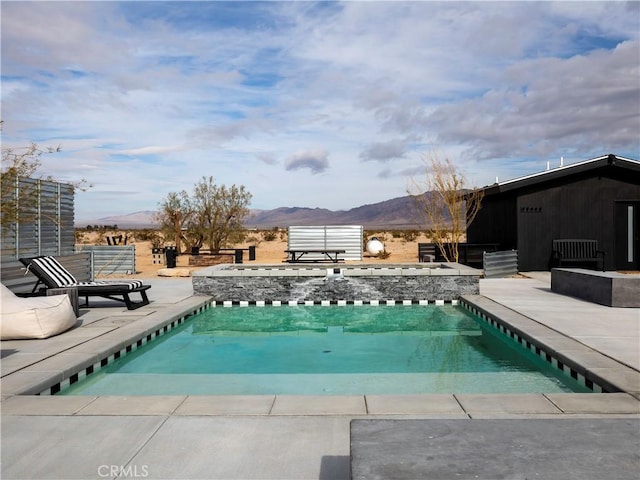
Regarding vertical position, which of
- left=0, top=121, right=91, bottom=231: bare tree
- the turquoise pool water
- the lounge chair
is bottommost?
the turquoise pool water

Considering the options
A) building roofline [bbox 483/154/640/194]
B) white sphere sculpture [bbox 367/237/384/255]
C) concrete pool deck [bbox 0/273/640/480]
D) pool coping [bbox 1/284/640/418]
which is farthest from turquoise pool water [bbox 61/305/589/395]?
white sphere sculpture [bbox 367/237/384/255]

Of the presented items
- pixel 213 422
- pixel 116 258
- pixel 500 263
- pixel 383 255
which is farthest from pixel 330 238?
pixel 213 422

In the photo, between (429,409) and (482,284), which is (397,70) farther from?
(429,409)

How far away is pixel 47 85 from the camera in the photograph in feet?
54.7

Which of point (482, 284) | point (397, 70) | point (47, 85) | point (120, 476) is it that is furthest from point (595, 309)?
point (47, 85)

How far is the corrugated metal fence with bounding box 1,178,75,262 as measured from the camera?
11297 millimetres

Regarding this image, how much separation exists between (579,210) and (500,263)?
3.91 meters

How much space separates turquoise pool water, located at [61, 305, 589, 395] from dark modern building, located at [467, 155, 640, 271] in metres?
7.30

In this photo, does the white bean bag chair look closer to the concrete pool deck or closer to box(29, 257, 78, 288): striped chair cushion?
the concrete pool deck

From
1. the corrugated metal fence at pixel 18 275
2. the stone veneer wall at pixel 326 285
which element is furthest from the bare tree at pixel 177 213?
the stone veneer wall at pixel 326 285

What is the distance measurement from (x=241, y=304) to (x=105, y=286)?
3360 millimetres

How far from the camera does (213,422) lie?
404 cm

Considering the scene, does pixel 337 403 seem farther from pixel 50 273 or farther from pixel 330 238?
pixel 330 238

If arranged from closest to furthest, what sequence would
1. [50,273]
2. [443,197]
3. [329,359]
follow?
[329,359], [50,273], [443,197]
